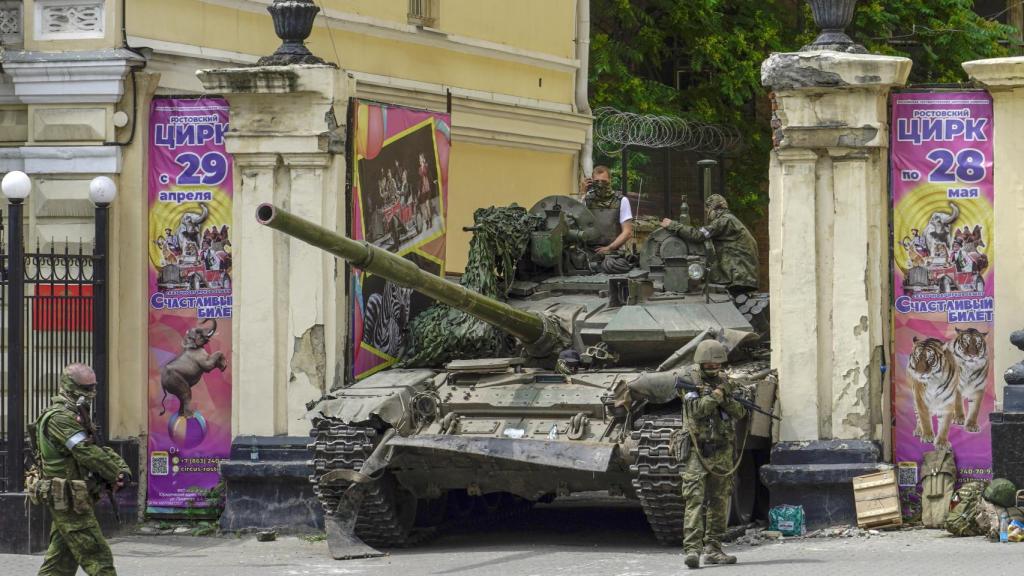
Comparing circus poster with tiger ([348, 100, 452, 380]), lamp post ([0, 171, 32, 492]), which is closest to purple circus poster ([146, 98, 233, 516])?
circus poster with tiger ([348, 100, 452, 380])

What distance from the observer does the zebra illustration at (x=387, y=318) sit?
1714cm

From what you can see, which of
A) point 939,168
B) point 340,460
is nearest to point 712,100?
point 939,168

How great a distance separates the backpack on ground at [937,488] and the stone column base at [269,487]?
14.8 feet

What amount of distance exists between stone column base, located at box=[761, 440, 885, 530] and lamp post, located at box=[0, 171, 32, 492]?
5411 mm

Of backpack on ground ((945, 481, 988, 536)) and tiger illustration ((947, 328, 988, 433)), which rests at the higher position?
tiger illustration ((947, 328, 988, 433))

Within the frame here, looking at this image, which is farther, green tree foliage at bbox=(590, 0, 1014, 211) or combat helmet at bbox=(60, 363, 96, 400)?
green tree foliage at bbox=(590, 0, 1014, 211)

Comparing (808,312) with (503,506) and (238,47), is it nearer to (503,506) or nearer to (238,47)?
(503,506)

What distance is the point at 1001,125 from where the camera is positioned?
51.1 ft

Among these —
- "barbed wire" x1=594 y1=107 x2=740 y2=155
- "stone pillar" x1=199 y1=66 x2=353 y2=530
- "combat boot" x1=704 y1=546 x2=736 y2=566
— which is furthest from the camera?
"barbed wire" x1=594 y1=107 x2=740 y2=155

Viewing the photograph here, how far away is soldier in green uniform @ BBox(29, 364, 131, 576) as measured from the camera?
40.4ft

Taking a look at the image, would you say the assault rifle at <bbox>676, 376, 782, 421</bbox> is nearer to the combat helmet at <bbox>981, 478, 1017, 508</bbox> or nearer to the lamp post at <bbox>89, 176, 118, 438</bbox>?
the combat helmet at <bbox>981, 478, 1017, 508</bbox>

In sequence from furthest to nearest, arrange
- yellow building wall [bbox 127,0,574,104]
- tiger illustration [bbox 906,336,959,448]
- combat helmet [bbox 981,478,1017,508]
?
yellow building wall [bbox 127,0,574,104] < tiger illustration [bbox 906,336,959,448] < combat helmet [bbox 981,478,1017,508]

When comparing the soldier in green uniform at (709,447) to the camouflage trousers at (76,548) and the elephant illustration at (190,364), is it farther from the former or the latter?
the elephant illustration at (190,364)

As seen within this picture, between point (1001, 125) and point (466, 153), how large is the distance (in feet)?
26.0
